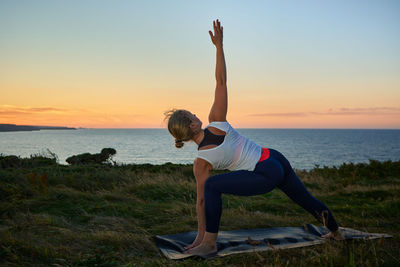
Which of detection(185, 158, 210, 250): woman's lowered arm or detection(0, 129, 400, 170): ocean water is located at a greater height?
detection(185, 158, 210, 250): woman's lowered arm

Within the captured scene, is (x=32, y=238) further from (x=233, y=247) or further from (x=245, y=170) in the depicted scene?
(x=245, y=170)

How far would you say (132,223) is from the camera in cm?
480

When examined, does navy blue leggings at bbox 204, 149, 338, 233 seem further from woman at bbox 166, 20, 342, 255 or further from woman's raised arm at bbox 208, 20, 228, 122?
woman's raised arm at bbox 208, 20, 228, 122

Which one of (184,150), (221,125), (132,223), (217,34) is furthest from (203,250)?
(184,150)

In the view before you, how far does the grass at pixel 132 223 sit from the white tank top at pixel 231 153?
99cm

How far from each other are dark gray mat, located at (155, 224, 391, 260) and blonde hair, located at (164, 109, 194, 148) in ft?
4.22

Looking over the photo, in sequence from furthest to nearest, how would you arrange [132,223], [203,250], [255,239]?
[132,223], [255,239], [203,250]

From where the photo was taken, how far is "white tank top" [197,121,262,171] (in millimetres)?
3129

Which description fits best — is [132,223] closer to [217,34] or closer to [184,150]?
[217,34]

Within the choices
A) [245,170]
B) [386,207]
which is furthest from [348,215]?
[245,170]

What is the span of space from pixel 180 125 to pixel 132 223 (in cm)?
236

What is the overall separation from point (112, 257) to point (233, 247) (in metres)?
1.37

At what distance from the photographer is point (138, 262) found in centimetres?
321

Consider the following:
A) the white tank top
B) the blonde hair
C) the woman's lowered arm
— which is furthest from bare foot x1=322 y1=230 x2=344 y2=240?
the blonde hair
